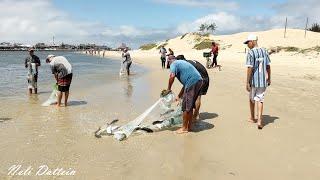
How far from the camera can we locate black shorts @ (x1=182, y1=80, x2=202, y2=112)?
802cm

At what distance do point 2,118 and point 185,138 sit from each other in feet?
15.4

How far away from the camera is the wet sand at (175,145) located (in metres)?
6.02

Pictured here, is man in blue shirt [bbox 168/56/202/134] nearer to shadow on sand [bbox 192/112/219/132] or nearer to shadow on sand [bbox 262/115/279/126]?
shadow on sand [bbox 192/112/219/132]

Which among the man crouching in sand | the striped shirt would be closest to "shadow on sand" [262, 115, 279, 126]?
the striped shirt

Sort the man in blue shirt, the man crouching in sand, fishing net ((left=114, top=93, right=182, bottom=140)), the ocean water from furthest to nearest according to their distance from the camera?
1. the ocean water
2. the man crouching in sand
3. fishing net ((left=114, top=93, right=182, bottom=140))
4. the man in blue shirt

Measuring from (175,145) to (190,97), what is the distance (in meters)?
1.12

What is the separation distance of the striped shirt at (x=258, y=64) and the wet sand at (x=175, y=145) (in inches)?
37.8

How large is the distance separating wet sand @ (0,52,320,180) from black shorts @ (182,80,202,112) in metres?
0.53

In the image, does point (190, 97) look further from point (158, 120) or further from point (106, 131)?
point (106, 131)

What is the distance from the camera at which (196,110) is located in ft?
28.7

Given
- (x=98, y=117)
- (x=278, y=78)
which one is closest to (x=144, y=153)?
(x=98, y=117)

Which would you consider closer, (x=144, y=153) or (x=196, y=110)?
(x=144, y=153)

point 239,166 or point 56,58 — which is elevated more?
point 56,58

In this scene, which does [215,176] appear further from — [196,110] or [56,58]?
[56,58]
